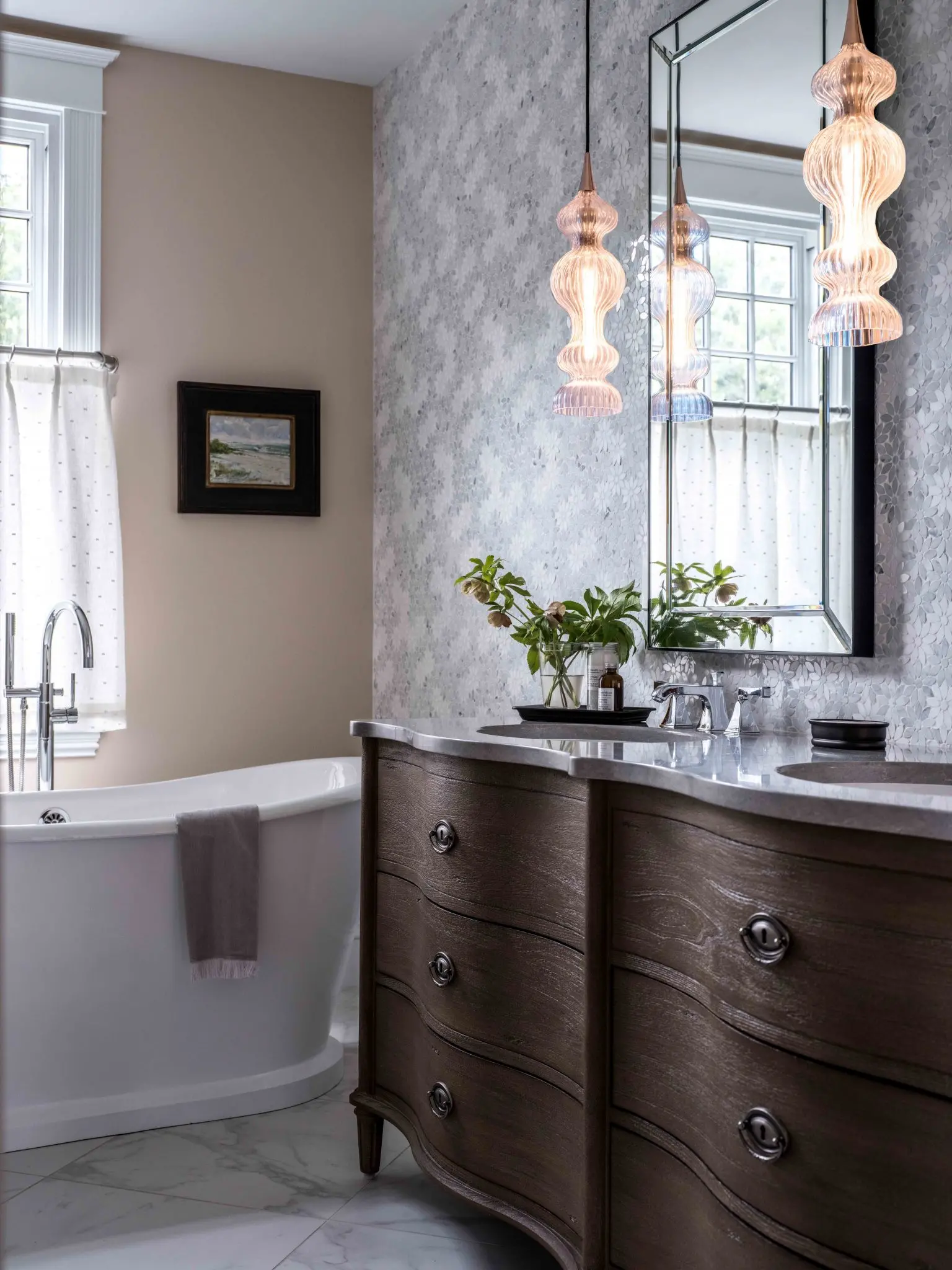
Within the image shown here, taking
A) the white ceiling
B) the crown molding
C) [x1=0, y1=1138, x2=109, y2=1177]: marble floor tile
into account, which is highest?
the white ceiling

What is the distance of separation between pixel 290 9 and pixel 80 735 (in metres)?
2.13

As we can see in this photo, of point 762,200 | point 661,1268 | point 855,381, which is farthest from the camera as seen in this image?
point 762,200

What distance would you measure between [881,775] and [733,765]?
0.23 metres

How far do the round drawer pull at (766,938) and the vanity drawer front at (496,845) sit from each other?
35cm

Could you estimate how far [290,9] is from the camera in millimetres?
3244

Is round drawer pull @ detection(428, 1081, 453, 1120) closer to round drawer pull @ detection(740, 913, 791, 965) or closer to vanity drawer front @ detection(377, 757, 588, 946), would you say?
vanity drawer front @ detection(377, 757, 588, 946)

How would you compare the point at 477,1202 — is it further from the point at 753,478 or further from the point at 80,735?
the point at 80,735

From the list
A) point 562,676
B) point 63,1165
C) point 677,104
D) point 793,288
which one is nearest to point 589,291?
point 677,104

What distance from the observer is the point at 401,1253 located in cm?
189

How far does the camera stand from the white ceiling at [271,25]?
10.5 feet

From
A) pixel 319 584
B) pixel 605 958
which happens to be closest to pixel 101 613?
pixel 319 584

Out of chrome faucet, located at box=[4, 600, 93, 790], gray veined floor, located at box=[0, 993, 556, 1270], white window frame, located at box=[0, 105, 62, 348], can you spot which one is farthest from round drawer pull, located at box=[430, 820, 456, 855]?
white window frame, located at box=[0, 105, 62, 348]

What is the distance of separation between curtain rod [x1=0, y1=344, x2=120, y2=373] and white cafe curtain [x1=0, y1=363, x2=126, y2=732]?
0.06 feet

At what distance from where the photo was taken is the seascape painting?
11.7 ft
